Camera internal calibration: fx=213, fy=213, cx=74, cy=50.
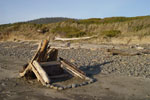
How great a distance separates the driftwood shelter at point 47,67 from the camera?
297 inches

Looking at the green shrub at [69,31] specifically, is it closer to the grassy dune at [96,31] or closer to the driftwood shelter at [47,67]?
the grassy dune at [96,31]

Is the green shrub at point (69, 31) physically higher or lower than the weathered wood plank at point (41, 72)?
lower

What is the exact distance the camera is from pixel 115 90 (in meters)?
6.86

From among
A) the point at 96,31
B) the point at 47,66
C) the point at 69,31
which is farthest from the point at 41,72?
the point at 69,31

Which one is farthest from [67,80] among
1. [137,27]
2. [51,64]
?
[137,27]

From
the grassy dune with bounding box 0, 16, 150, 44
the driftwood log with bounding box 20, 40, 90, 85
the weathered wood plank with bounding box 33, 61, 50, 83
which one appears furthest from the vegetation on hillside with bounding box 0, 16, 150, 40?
the weathered wood plank with bounding box 33, 61, 50, 83

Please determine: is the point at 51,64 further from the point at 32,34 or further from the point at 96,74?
the point at 32,34

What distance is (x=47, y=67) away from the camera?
330 inches

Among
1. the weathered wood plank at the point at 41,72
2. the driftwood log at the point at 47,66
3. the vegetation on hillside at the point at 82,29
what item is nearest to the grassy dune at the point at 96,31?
the vegetation on hillside at the point at 82,29

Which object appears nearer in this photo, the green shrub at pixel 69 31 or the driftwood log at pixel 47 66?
the driftwood log at pixel 47 66

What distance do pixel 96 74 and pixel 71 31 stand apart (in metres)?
29.8

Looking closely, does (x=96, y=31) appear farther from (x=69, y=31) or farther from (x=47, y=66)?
(x=47, y=66)

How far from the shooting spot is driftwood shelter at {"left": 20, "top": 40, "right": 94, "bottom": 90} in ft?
24.7

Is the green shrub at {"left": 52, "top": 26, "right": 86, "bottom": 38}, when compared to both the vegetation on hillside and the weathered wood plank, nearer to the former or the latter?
the vegetation on hillside
